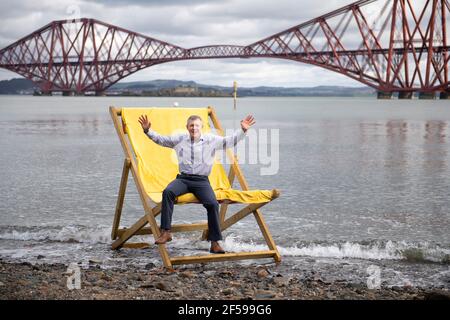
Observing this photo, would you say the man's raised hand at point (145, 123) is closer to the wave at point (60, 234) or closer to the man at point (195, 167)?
the man at point (195, 167)

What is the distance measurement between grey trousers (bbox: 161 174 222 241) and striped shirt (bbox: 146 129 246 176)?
0.06 m

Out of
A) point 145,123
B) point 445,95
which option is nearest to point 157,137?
point 145,123

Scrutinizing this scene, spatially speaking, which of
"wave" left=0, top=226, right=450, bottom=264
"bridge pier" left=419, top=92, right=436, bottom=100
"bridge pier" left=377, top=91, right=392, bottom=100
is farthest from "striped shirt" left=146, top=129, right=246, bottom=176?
"bridge pier" left=419, top=92, right=436, bottom=100

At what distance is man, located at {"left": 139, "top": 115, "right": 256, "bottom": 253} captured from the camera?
411 cm

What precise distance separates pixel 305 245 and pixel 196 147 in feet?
3.82

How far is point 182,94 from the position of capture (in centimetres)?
12800

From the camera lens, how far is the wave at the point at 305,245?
454 centimetres

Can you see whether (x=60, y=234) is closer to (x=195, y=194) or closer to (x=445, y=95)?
(x=195, y=194)

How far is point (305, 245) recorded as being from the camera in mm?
4816

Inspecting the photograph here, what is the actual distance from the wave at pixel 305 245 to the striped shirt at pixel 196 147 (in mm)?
789

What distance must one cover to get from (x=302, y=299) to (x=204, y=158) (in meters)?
1.28

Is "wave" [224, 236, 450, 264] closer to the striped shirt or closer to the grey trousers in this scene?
the grey trousers
